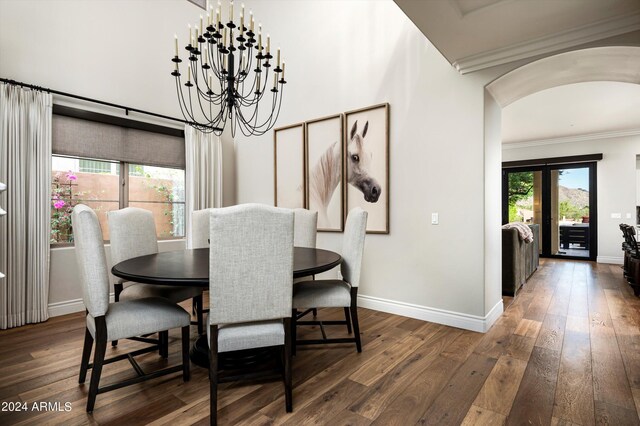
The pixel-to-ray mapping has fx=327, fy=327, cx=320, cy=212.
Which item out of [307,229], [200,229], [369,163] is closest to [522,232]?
[369,163]

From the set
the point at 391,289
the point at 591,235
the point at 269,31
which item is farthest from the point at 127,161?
the point at 591,235

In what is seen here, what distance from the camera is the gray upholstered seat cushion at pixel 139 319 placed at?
181 cm

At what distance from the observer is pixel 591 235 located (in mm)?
7215

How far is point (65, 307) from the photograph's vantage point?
3.47 metres

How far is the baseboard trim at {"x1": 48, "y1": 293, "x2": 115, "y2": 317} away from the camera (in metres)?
3.38

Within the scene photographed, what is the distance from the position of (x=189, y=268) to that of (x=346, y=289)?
1145 millimetres

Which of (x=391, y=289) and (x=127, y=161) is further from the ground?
(x=127, y=161)

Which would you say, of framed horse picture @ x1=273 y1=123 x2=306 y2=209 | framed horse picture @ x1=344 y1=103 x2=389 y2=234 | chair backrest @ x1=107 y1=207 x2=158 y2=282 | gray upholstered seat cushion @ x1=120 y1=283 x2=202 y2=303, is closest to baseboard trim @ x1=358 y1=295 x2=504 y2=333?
framed horse picture @ x1=344 y1=103 x2=389 y2=234

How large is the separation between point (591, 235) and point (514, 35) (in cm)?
681

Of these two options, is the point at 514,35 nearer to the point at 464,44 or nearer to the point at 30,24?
the point at 464,44

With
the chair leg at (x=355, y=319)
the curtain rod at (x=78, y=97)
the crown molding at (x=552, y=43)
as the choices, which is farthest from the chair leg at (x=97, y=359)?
the crown molding at (x=552, y=43)

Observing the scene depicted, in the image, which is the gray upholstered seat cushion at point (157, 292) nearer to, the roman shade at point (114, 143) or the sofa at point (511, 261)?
the roman shade at point (114, 143)

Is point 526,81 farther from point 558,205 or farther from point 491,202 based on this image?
point 558,205

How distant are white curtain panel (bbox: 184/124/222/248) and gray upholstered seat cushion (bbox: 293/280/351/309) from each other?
2.48 meters
